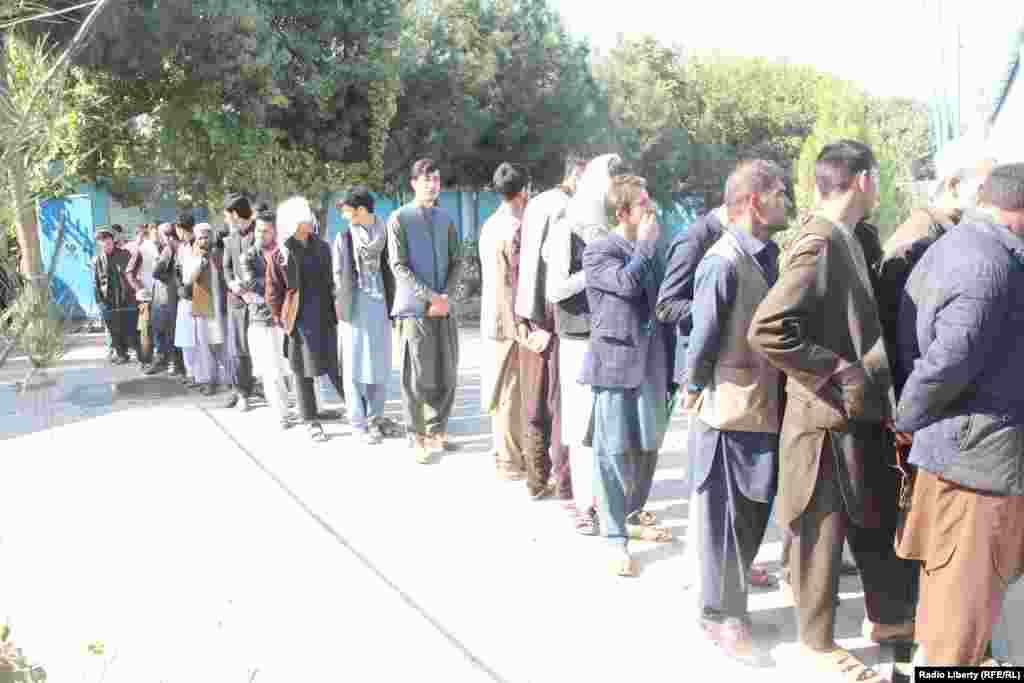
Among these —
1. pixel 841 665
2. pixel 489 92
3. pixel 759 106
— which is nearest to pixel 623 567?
pixel 841 665

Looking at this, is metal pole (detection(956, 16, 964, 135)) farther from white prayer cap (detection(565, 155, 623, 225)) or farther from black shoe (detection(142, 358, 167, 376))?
black shoe (detection(142, 358, 167, 376))

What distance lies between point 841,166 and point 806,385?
2.70ft

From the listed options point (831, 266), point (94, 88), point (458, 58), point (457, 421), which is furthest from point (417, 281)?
point (458, 58)

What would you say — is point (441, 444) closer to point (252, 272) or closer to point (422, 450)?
point (422, 450)

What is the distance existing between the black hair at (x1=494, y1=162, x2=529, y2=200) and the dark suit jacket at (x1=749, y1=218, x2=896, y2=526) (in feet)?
10.3

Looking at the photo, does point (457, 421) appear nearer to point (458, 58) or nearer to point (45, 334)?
point (45, 334)

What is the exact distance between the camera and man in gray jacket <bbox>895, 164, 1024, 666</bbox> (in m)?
3.34

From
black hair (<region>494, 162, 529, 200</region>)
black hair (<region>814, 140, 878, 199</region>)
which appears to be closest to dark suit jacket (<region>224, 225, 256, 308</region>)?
black hair (<region>494, 162, 529, 200</region>)

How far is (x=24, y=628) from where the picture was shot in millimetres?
4738

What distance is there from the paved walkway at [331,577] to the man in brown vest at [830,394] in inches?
17.2

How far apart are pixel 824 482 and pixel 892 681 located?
0.77 meters

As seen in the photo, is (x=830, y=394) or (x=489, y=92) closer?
(x=830, y=394)

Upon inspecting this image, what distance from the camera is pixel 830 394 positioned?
385 cm

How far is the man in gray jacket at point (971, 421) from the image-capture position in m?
3.34
